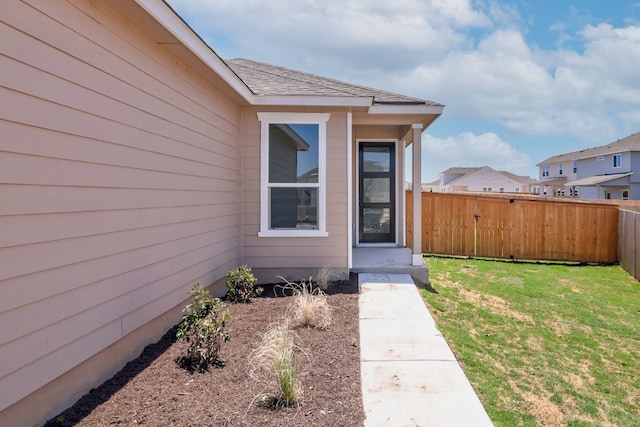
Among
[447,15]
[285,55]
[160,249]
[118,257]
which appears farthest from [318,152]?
[285,55]

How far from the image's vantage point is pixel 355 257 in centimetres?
736

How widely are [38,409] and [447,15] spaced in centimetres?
1172

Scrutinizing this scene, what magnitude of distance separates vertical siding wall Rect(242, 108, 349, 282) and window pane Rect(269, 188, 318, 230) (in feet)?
0.70

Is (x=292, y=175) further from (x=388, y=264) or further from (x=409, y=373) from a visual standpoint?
(x=409, y=373)

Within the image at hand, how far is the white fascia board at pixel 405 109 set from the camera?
6.18 meters

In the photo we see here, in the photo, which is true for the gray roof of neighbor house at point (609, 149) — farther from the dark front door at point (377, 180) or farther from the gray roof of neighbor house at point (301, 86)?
the gray roof of neighbor house at point (301, 86)

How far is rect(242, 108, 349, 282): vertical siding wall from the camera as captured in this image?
6.14 metres

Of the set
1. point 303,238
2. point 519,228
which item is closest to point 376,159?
point 303,238

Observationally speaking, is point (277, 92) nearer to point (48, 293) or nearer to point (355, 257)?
point (355, 257)

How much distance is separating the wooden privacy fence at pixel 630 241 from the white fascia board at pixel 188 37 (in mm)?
8322

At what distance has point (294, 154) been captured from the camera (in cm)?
623

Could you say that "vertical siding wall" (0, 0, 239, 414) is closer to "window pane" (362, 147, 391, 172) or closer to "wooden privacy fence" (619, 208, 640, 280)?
"window pane" (362, 147, 391, 172)

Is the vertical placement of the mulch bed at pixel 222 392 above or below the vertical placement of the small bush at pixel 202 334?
below

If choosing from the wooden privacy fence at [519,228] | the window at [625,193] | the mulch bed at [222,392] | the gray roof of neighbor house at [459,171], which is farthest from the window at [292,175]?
the gray roof of neighbor house at [459,171]
